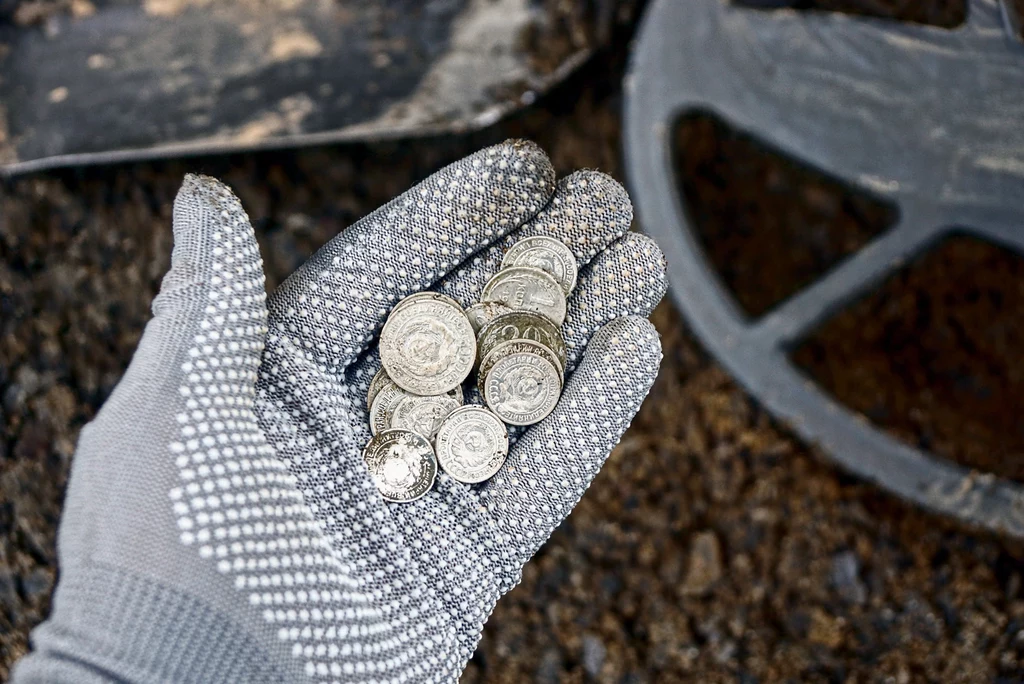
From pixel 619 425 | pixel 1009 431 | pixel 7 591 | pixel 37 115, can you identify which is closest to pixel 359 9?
pixel 37 115

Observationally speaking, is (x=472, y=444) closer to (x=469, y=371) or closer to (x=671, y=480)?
(x=469, y=371)

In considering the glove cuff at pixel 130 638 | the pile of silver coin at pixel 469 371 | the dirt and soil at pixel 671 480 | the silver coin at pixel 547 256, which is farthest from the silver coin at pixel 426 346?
the dirt and soil at pixel 671 480

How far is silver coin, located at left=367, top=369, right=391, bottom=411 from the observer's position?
831 mm

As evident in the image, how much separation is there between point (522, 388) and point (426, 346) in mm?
125

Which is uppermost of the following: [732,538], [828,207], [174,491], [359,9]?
[359,9]

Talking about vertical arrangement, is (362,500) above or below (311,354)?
below

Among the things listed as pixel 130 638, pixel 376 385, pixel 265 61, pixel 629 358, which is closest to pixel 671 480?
pixel 629 358

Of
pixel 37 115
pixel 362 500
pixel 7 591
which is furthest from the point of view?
pixel 37 115

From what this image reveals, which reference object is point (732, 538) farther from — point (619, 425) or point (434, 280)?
point (434, 280)

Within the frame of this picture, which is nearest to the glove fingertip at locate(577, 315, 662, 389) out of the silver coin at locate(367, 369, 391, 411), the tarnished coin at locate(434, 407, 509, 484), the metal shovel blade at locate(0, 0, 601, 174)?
the tarnished coin at locate(434, 407, 509, 484)

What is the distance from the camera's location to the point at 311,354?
777mm

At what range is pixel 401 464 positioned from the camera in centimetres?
79

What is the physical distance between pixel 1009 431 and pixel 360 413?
118cm

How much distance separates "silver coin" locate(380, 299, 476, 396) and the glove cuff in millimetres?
314
